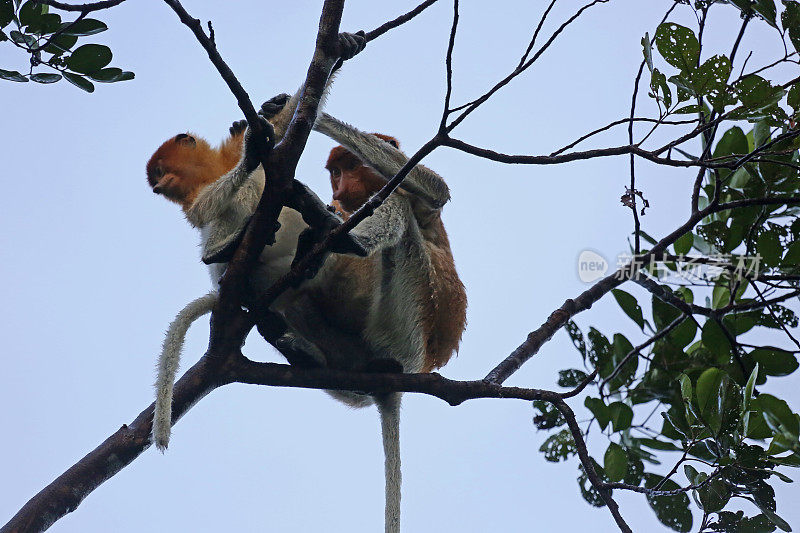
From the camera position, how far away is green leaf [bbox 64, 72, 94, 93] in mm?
2799

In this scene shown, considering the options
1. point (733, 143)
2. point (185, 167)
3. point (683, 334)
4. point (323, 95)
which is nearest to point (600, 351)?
point (683, 334)

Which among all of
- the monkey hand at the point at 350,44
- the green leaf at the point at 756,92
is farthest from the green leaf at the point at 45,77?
the green leaf at the point at 756,92

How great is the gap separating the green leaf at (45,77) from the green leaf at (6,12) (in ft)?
0.60

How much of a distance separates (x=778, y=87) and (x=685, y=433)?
1.32 m

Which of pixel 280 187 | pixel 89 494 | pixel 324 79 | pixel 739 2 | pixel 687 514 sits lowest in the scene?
pixel 89 494

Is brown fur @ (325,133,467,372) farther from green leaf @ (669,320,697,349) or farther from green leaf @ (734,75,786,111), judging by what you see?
green leaf @ (734,75,786,111)

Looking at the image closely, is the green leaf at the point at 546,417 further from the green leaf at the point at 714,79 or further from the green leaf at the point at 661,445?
the green leaf at the point at 714,79

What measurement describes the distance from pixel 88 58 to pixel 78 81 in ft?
0.29

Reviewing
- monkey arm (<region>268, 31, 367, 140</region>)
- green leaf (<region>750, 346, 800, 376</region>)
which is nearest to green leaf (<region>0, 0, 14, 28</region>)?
monkey arm (<region>268, 31, 367, 140</region>)

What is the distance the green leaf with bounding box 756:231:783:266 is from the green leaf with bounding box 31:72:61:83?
2702 millimetres

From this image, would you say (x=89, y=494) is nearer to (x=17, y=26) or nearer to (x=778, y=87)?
(x=17, y=26)

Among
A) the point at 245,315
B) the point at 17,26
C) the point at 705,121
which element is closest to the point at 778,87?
the point at 705,121

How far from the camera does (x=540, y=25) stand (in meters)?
2.49

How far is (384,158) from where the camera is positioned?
357 cm
